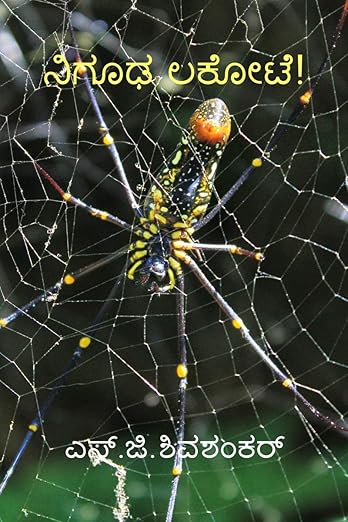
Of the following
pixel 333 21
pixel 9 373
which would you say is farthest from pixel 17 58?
pixel 9 373

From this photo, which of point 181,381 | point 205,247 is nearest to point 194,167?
point 205,247

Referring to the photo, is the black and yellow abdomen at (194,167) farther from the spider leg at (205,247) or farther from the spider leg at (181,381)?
the spider leg at (181,381)

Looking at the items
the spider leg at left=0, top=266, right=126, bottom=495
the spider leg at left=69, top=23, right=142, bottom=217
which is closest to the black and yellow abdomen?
the spider leg at left=69, top=23, right=142, bottom=217

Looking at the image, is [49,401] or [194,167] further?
[49,401]

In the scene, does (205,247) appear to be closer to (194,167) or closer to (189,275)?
(194,167)

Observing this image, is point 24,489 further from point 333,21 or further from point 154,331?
point 333,21

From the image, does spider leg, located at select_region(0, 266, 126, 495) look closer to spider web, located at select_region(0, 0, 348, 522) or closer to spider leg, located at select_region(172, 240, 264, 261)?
spider leg, located at select_region(172, 240, 264, 261)
